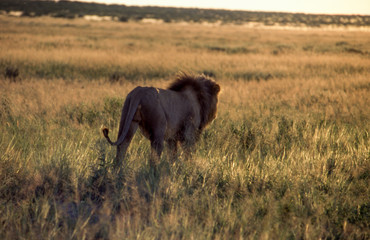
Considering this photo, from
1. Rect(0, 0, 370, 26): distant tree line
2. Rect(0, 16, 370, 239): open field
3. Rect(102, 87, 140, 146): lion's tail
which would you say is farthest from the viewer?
Rect(0, 0, 370, 26): distant tree line

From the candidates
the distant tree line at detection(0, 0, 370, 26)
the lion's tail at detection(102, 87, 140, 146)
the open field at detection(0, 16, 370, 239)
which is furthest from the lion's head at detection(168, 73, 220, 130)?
the distant tree line at detection(0, 0, 370, 26)

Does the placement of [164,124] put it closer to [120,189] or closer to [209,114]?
[120,189]

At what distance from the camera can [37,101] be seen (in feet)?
27.3

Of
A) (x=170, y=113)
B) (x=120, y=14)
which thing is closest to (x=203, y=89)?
(x=170, y=113)

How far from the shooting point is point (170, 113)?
4.45 meters

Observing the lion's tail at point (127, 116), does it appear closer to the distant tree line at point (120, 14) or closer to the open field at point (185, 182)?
the open field at point (185, 182)

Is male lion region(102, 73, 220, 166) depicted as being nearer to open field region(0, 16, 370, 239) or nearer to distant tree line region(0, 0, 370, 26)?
open field region(0, 16, 370, 239)

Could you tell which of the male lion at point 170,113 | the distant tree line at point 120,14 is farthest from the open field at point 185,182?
the distant tree line at point 120,14

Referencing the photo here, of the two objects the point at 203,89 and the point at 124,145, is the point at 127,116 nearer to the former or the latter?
the point at 124,145

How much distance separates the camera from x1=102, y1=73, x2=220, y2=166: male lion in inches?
163

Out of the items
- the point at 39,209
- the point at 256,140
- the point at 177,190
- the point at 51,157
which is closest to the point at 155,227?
the point at 177,190

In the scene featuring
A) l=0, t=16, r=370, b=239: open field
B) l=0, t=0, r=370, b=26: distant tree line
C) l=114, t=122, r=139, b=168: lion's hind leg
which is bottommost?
l=0, t=16, r=370, b=239: open field

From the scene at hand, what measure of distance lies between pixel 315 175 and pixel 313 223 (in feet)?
3.33

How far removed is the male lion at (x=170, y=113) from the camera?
4152 mm
